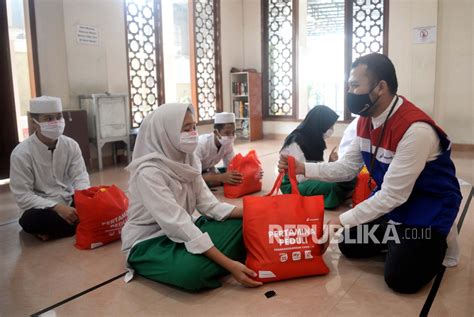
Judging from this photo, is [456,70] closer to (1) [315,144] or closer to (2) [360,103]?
(1) [315,144]

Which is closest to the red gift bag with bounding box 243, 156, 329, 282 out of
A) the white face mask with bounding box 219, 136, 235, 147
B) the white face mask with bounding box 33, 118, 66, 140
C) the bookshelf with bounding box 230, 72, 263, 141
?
the white face mask with bounding box 33, 118, 66, 140

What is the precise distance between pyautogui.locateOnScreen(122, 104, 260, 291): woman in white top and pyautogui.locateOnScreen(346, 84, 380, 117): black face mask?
0.76m

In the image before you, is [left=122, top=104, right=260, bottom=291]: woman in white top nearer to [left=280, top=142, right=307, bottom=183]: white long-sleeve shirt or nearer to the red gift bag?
the red gift bag

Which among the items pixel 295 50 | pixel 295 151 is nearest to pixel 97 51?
pixel 295 151

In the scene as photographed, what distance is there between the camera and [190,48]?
711 cm

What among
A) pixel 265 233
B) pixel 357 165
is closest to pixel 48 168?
pixel 265 233

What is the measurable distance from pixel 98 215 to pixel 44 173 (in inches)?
23.7

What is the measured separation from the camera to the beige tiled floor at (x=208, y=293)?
1765 millimetres

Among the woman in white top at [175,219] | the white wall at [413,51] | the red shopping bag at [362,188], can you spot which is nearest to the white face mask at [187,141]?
the woman in white top at [175,219]

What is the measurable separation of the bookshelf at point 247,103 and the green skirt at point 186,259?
5707mm

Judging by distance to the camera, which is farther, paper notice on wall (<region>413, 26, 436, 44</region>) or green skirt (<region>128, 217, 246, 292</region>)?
paper notice on wall (<region>413, 26, 436, 44</region>)

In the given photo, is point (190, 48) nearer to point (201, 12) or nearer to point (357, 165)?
point (201, 12)

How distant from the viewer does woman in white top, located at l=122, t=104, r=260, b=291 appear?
1851mm

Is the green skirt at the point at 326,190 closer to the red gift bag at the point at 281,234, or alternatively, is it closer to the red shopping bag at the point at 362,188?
the red shopping bag at the point at 362,188
